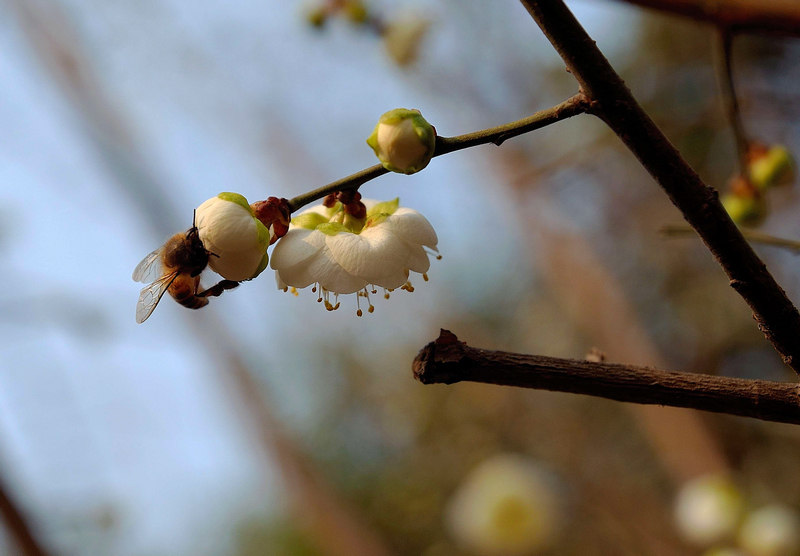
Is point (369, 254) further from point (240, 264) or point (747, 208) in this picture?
point (747, 208)

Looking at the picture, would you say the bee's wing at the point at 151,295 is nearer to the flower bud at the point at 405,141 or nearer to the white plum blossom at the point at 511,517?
the flower bud at the point at 405,141

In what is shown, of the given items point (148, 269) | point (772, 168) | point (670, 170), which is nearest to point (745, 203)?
point (772, 168)

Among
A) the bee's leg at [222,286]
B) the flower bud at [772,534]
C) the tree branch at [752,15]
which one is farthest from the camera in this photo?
the flower bud at [772,534]

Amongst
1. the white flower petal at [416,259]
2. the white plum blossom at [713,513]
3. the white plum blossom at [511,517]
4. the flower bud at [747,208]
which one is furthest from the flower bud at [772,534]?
the white flower petal at [416,259]

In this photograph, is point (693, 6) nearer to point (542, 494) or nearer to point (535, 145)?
point (542, 494)

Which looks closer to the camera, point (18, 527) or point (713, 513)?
point (18, 527)
